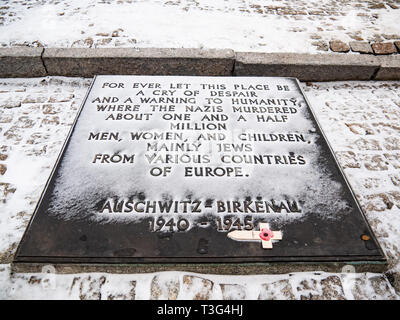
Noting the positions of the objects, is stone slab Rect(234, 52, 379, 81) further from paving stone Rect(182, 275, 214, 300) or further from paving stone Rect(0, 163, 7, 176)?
paving stone Rect(0, 163, 7, 176)

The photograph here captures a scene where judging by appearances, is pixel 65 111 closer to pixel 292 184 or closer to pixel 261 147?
pixel 261 147

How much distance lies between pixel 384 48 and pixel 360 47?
0.37 meters

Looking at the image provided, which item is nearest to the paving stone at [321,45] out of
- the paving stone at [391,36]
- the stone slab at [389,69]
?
the stone slab at [389,69]

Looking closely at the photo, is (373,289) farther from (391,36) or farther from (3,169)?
(391,36)

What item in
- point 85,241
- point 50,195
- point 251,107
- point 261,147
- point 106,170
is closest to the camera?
point 85,241

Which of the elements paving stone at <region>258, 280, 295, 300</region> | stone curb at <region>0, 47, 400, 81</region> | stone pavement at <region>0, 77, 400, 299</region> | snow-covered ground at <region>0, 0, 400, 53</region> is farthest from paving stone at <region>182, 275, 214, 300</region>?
snow-covered ground at <region>0, 0, 400, 53</region>

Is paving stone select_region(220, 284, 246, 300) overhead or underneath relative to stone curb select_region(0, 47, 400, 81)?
underneath

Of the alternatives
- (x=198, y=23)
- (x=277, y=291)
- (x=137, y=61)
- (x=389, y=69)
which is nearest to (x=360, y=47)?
(x=389, y=69)

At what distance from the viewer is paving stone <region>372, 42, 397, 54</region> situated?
368 cm

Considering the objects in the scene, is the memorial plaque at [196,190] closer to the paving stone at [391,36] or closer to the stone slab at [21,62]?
the stone slab at [21,62]

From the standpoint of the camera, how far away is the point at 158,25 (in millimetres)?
3945

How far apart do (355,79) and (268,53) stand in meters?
1.28

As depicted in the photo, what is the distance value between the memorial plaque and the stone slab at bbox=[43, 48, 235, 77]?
0.72 metres
